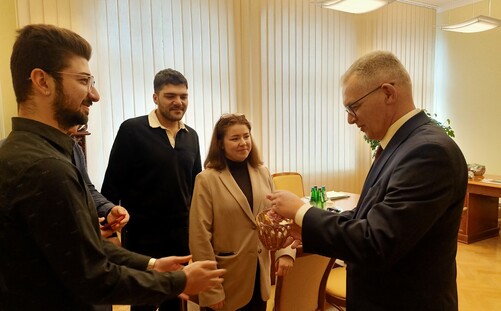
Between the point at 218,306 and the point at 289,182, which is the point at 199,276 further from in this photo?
the point at 289,182

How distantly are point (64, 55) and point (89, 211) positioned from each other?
43 centimetres

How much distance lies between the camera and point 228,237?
179 centimetres

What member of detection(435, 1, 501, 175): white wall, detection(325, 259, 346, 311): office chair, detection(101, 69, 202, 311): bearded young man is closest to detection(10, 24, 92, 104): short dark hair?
detection(101, 69, 202, 311): bearded young man

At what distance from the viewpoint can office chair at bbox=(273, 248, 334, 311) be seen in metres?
1.72

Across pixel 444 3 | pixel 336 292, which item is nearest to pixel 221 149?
pixel 336 292

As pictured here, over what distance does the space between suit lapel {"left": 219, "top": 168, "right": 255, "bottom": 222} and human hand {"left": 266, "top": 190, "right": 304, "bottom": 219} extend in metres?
0.56

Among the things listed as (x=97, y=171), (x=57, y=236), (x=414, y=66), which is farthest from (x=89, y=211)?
(x=414, y=66)

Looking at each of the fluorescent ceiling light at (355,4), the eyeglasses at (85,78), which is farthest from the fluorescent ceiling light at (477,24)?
the eyeglasses at (85,78)

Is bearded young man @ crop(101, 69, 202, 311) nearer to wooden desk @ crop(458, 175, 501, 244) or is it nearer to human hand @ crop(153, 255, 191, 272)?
→ human hand @ crop(153, 255, 191, 272)

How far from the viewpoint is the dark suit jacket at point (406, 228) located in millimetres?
985

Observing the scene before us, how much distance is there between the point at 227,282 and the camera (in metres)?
1.75

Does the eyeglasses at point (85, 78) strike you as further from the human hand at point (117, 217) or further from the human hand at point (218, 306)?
the human hand at point (218, 306)

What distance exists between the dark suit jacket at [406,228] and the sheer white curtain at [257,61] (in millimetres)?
2884

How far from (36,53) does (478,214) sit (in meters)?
5.15
